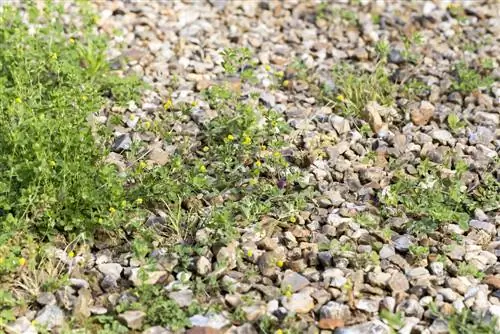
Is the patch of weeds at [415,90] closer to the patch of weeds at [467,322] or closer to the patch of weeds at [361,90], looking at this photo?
the patch of weeds at [361,90]

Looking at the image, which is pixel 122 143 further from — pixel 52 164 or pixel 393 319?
pixel 393 319

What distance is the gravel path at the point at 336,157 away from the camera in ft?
12.0

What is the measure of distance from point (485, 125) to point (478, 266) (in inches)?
51.0

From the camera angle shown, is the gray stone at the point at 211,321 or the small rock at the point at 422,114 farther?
the small rock at the point at 422,114

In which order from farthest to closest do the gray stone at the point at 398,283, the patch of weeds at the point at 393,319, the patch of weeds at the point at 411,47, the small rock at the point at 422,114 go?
1. the patch of weeds at the point at 411,47
2. the small rock at the point at 422,114
3. the gray stone at the point at 398,283
4. the patch of weeds at the point at 393,319

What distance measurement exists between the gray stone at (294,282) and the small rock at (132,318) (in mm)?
637

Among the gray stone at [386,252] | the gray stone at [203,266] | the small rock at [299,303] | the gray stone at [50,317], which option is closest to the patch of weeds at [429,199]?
the gray stone at [386,252]

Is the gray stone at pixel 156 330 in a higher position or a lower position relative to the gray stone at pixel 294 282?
lower

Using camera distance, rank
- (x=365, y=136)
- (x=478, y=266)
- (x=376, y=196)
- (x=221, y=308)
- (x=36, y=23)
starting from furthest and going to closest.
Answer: (x=36, y=23) → (x=365, y=136) → (x=376, y=196) → (x=478, y=266) → (x=221, y=308)

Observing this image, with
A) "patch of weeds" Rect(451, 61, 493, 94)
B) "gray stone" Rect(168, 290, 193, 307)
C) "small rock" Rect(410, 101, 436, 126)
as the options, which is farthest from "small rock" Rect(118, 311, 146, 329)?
"patch of weeds" Rect(451, 61, 493, 94)

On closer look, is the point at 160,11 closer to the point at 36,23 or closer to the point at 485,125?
the point at 36,23

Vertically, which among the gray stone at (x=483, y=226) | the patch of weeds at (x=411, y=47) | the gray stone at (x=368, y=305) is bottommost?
the gray stone at (x=368, y=305)

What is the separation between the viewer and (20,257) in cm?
382

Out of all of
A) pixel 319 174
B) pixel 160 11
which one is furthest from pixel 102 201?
pixel 160 11
